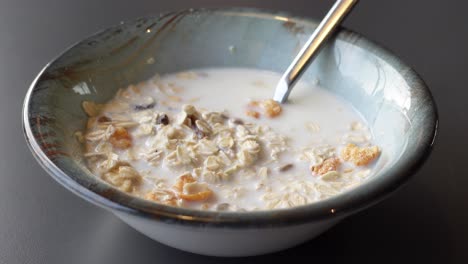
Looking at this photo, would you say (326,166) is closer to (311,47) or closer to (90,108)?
(311,47)

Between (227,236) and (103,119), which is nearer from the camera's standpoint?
(227,236)

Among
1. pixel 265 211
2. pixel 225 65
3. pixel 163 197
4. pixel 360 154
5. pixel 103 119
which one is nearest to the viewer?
pixel 265 211

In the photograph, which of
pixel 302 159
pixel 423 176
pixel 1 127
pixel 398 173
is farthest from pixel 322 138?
pixel 1 127

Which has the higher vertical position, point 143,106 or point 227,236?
point 227,236

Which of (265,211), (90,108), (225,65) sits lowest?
(90,108)

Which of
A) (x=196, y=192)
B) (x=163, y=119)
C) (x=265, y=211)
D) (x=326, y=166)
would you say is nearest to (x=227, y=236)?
(x=265, y=211)

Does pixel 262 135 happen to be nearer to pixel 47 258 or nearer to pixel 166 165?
pixel 166 165

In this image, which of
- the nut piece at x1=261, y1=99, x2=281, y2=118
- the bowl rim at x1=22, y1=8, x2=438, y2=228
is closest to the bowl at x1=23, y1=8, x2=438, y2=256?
the bowl rim at x1=22, y1=8, x2=438, y2=228
